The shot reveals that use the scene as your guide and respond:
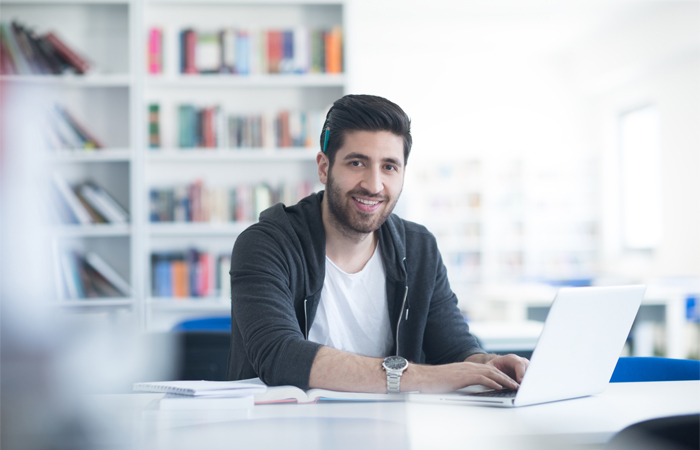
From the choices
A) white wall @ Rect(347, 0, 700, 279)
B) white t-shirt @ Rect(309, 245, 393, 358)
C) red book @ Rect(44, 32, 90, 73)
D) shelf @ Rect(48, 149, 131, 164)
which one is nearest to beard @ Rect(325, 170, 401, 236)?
white t-shirt @ Rect(309, 245, 393, 358)

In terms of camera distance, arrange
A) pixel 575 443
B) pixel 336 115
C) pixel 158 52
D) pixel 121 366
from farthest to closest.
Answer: pixel 158 52, pixel 121 366, pixel 336 115, pixel 575 443

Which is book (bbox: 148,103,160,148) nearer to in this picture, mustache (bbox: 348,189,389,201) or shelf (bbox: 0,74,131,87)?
shelf (bbox: 0,74,131,87)

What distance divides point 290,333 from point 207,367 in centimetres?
74

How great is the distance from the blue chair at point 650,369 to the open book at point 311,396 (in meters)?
0.68

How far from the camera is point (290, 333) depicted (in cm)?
126

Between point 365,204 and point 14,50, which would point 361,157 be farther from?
point 14,50

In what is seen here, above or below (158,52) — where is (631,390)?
below

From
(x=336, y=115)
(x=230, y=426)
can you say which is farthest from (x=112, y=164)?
(x=230, y=426)

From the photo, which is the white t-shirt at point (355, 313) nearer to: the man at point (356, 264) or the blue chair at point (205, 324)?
the man at point (356, 264)

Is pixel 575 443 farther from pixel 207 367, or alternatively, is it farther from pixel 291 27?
pixel 291 27

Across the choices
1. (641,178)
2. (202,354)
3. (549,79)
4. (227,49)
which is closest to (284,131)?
(227,49)

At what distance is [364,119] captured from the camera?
1.53 m

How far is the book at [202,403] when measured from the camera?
100 centimetres

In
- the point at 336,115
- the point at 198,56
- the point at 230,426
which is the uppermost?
the point at 198,56
